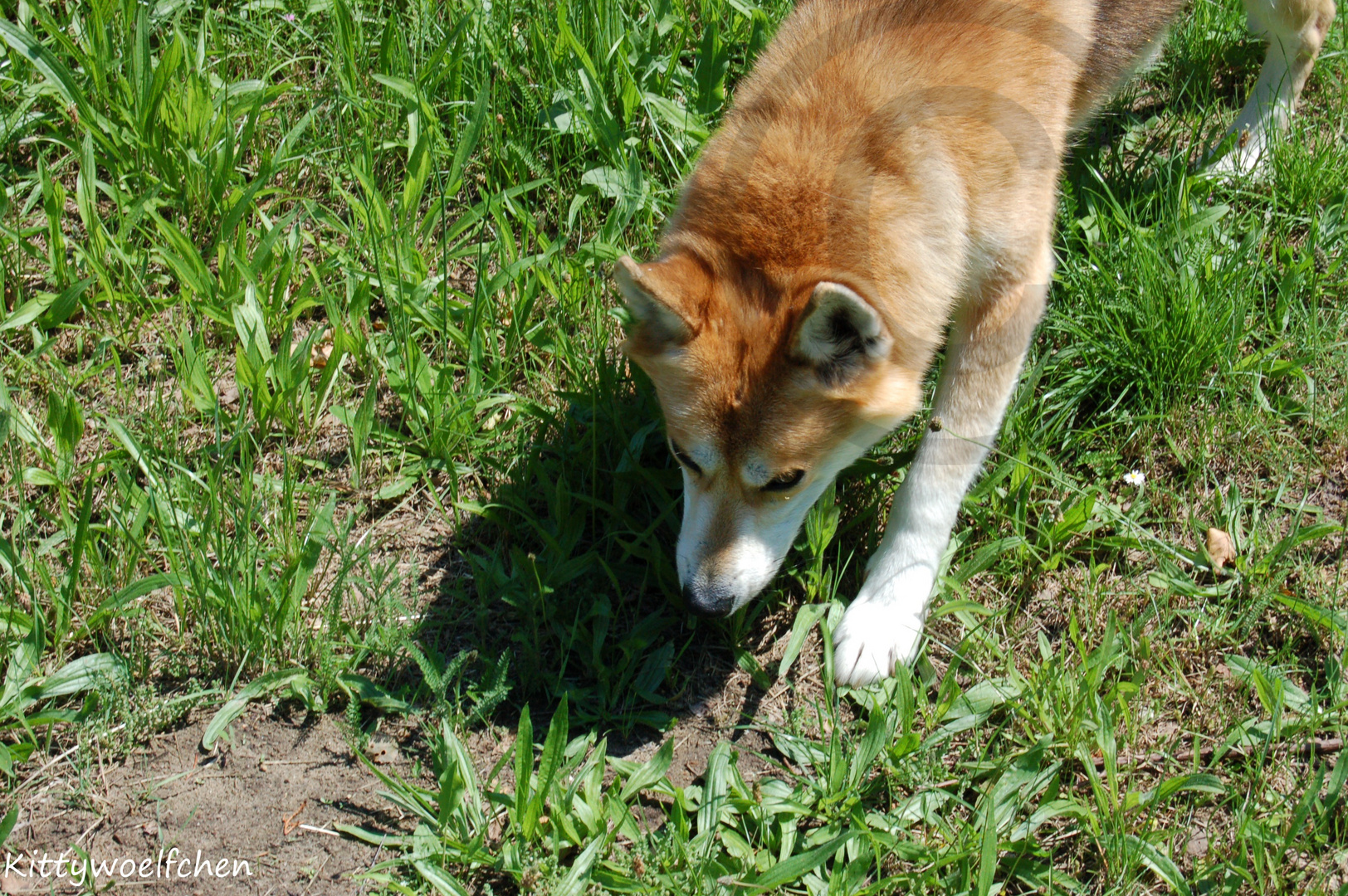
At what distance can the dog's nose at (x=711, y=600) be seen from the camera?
293cm

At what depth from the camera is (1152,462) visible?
366cm

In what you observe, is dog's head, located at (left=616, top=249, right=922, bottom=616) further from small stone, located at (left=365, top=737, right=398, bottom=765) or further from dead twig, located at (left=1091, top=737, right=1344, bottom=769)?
dead twig, located at (left=1091, top=737, right=1344, bottom=769)

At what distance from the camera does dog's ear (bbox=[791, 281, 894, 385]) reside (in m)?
2.51

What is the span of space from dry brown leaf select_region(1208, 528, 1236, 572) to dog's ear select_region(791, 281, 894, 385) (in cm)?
144

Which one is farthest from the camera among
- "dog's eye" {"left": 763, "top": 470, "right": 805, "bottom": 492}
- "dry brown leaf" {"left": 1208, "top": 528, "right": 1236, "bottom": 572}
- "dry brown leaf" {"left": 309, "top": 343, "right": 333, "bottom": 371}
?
"dry brown leaf" {"left": 309, "top": 343, "right": 333, "bottom": 371}

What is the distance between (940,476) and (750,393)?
2.59 feet

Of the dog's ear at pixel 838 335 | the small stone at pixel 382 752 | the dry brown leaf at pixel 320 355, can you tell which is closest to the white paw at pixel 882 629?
the dog's ear at pixel 838 335

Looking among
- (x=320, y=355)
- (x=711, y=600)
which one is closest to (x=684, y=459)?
(x=711, y=600)

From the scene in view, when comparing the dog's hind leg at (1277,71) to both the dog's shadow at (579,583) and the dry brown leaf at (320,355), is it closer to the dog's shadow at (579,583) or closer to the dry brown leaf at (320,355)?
the dog's shadow at (579,583)

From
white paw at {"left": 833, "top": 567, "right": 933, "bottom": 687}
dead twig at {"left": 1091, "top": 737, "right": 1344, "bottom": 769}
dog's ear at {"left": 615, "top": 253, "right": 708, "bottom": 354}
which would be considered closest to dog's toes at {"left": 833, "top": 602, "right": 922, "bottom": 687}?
white paw at {"left": 833, "top": 567, "right": 933, "bottom": 687}

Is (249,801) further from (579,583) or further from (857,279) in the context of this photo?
(857,279)

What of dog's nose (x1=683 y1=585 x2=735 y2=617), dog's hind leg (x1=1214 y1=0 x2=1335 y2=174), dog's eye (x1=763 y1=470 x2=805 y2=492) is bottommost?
dog's nose (x1=683 y1=585 x2=735 y2=617)

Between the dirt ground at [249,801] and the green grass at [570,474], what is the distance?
0.08m

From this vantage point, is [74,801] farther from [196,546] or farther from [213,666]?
[196,546]
